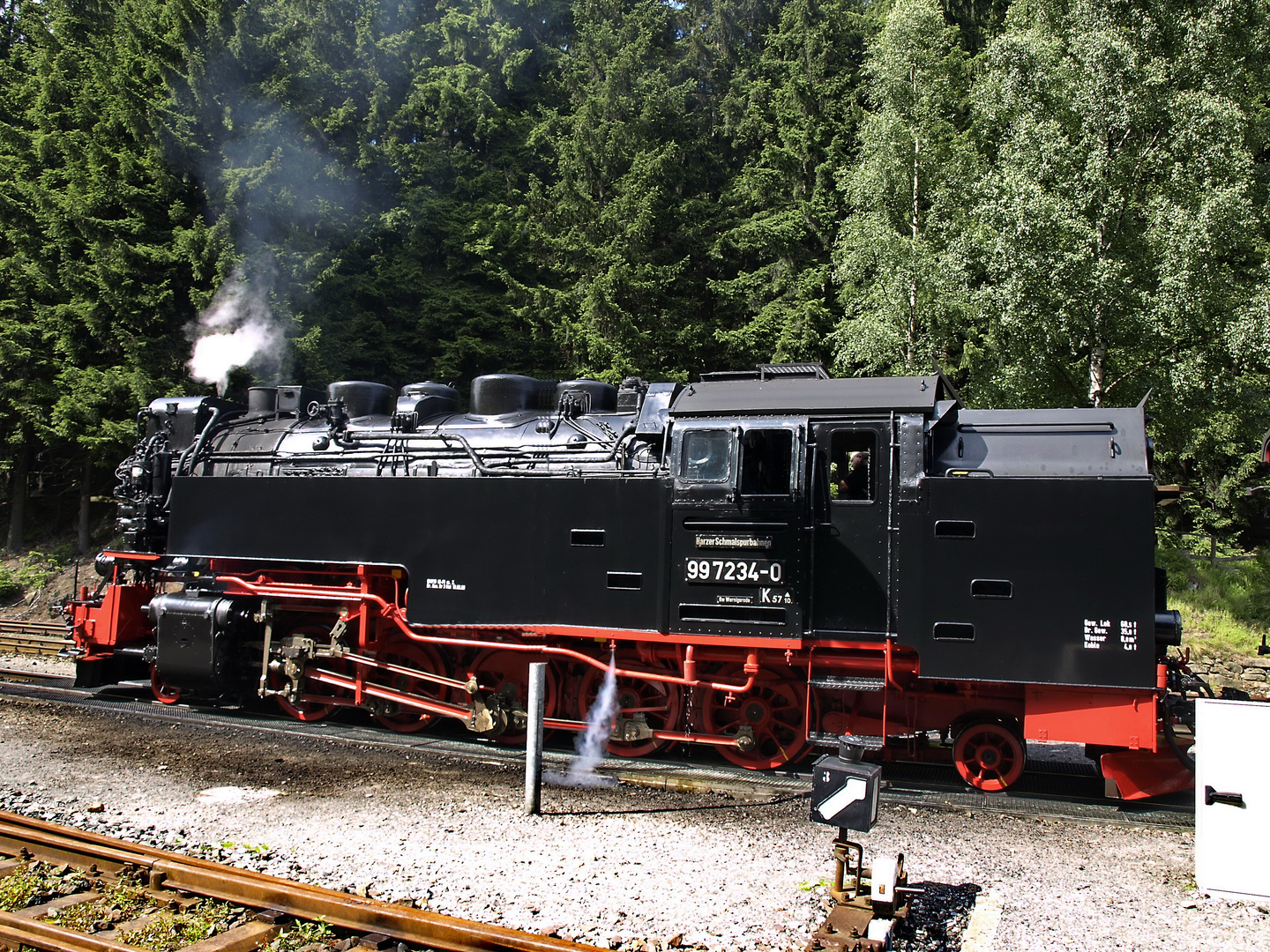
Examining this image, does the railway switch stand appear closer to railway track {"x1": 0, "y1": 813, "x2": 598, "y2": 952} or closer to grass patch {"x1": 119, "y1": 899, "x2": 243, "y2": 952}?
railway track {"x1": 0, "y1": 813, "x2": 598, "y2": 952}

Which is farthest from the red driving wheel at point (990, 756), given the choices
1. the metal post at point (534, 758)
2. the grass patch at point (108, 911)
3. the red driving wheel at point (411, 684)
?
the grass patch at point (108, 911)

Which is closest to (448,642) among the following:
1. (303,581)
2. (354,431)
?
(303,581)

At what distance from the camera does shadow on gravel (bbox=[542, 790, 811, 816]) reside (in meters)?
6.18

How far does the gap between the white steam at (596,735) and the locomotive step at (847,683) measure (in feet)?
5.45

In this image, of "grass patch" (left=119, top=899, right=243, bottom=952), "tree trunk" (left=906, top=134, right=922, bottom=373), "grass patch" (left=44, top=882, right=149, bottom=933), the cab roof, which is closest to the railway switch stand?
"grass patch" (left=119, top=899, right=243, bottom=952)

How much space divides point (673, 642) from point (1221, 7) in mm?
14967

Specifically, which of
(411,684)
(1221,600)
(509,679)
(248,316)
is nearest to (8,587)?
(248,316)

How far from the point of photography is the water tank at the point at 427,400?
30.1ft

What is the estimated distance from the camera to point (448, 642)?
7871 mm

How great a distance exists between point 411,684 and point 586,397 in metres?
3.26

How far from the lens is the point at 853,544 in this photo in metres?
6.70

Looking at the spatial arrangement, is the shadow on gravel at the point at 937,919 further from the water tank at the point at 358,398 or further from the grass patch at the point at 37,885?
the water tank at the point at 358,398

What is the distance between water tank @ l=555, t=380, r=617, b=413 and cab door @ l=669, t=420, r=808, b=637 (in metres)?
1.69

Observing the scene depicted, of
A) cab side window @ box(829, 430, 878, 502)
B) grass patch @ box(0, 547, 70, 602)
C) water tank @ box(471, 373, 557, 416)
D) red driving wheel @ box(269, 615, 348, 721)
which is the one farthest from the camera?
grass patch @ box(0, 547, 70, 602)
